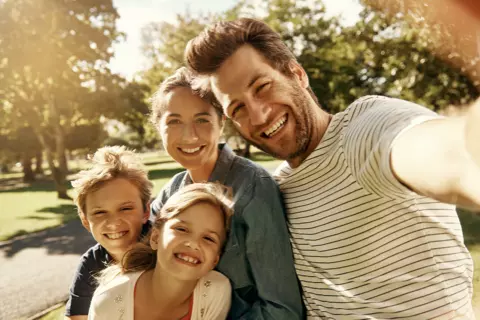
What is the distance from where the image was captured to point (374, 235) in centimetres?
177

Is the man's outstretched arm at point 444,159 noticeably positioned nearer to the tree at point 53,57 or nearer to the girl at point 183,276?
the girl at point 183,276

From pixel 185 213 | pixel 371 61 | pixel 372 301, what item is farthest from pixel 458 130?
pixel 371 61

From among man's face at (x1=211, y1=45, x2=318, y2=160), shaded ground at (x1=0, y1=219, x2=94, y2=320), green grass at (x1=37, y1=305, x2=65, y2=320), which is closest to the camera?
man's face at (x1=211, y1=45, x2=318, y2=160)

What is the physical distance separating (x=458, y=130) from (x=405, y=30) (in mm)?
15197

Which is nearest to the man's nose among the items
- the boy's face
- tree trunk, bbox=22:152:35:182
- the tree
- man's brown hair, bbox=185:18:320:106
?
man's brown hair, bbox=185:18:320:106

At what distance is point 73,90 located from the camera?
59.9 ft

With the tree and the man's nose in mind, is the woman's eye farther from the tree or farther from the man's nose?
the tree

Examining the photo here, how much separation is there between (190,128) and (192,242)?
30.2 inches

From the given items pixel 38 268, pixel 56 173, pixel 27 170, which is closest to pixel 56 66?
pixel 56 173

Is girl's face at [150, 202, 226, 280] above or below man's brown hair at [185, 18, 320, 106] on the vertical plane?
below

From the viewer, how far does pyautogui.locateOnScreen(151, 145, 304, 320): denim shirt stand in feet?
7.06

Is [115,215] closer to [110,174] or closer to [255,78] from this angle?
[110,174]

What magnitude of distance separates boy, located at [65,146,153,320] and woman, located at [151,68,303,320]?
0.20m

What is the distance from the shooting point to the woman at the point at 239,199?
2156 mm
